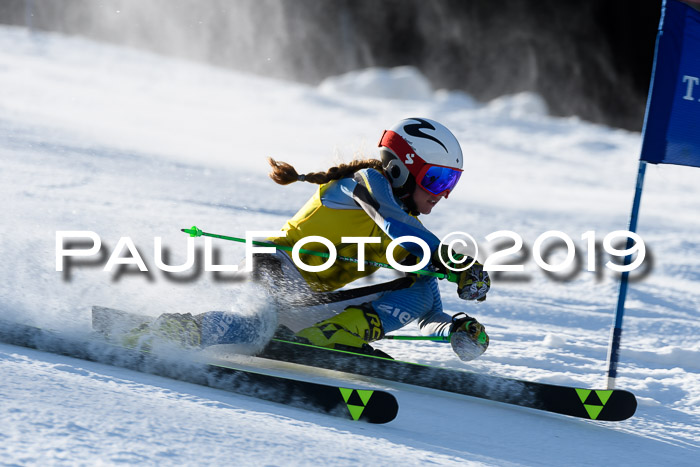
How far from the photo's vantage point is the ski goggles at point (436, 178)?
3389mm

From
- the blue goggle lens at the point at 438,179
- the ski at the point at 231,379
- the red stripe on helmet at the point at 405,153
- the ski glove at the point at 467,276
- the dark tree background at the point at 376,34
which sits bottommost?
the ski at the point at 231,379

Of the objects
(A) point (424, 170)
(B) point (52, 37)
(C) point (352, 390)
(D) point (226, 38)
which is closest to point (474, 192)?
(A) point (424, 170)

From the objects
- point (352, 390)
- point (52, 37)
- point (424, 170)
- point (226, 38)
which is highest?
point (226, 38)

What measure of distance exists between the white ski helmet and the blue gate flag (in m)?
0.89

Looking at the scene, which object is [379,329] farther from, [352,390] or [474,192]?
[474,192]

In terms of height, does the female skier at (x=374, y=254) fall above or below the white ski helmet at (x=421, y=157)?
below

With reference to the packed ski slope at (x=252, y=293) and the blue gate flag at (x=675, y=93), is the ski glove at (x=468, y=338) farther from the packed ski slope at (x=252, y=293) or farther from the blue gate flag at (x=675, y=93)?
the blue gate flag at (x=675, y=93)

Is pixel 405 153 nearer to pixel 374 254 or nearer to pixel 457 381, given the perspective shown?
pixel 374 254

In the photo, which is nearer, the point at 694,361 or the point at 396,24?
the point at 694,361

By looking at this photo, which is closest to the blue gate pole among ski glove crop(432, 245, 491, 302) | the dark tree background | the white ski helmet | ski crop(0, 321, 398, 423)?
ski glove crop(432, 245, 491, 302)

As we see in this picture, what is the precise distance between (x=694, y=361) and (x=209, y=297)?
8.13 feet

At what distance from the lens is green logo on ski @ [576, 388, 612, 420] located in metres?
2.96

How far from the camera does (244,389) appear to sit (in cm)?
268

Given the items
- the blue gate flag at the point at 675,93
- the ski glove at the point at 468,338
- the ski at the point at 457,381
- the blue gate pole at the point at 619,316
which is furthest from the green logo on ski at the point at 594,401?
the blue gate flag at the point at 675,93
